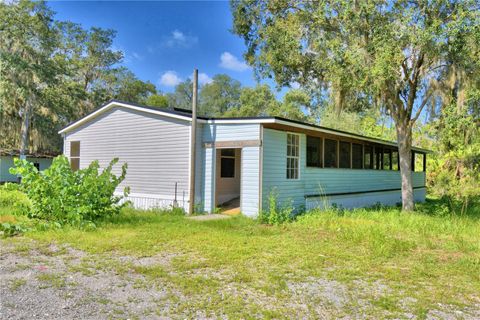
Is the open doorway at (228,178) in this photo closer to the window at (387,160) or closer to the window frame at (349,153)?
the window frame at (349,153)

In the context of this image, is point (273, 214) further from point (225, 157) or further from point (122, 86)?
point (122, 86)

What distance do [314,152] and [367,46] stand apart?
139 inches

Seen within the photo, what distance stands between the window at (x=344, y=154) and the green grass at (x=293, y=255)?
12.3 feet

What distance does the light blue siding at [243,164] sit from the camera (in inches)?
374

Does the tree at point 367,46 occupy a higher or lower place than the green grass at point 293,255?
higher

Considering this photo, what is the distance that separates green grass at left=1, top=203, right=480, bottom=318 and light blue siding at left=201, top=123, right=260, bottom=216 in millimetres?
654

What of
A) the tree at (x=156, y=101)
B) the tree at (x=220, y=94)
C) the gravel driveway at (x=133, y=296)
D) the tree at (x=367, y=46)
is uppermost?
the tree at (x=220, y=94)

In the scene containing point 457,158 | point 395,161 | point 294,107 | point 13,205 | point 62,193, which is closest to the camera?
point 62,193

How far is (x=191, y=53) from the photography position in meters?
18.9

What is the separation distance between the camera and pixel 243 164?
973cm

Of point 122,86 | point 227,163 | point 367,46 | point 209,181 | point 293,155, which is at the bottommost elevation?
point 209,181

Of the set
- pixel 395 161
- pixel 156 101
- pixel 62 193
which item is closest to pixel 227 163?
pixel 62 193

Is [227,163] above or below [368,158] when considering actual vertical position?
below

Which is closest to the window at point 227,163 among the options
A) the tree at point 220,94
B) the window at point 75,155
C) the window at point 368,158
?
the window at point 368,158
